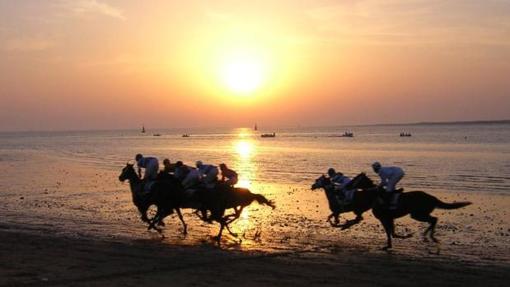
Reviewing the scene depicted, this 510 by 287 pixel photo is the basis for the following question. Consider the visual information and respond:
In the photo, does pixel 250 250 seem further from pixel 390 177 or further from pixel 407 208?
pixel 407 208

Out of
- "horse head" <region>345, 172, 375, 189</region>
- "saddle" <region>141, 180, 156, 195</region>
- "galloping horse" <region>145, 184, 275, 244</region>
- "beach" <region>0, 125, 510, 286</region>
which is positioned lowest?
"beach" <region>0, 125, 510, 286</region>

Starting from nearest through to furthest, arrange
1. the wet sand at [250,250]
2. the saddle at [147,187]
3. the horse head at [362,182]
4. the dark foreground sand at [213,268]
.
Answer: the dark foreground sand at [213,268] → the wet sand at [250,250] → the horse head at [362,182] → the saddle at [147,187]

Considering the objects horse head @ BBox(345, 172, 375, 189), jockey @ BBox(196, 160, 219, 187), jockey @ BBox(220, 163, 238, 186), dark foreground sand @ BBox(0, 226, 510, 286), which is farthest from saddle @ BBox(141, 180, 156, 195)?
horse head @ BBox(345, 172, 375, 189)

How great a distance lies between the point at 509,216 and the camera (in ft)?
69.4

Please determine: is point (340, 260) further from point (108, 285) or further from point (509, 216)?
point (509, 216)

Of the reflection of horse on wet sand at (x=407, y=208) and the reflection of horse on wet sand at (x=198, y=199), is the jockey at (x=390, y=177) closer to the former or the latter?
the reflection of horse on wet sand at (x=407, y=208)

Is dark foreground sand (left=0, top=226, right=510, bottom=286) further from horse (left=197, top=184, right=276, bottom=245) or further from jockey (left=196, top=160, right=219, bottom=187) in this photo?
jockey (left=196, top=160, right=219, bottom=187)

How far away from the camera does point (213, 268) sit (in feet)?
42.8

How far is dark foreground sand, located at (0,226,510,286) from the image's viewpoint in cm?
1167

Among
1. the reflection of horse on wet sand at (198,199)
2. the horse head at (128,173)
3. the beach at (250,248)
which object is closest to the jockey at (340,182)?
the beach at (250,248)

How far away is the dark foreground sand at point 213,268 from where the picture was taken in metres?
11.7

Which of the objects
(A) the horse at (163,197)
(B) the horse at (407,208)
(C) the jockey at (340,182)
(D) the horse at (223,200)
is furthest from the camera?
(A) the horse at (163,197)

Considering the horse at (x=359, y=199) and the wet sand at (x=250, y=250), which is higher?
the horse at (x=359, y=199)

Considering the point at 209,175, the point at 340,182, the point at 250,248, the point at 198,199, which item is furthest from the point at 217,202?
the point at 340,182
